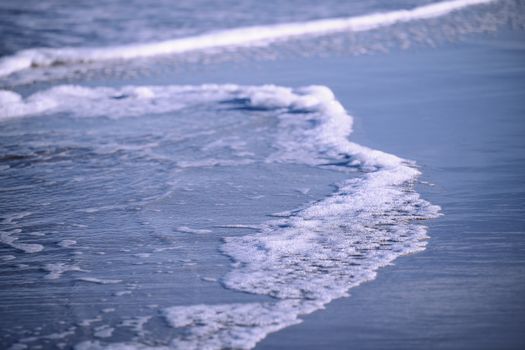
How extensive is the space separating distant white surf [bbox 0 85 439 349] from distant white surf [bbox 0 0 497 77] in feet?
11.6

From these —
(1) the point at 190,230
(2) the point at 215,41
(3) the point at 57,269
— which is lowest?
(3) the point at 57,269

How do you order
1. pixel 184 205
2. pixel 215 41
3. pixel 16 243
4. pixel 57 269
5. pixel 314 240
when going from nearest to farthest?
pixel 57 269, pixel 314 240, pixel 16 243, pixel 184 205, pixel 215 41

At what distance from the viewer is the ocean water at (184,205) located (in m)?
3.04

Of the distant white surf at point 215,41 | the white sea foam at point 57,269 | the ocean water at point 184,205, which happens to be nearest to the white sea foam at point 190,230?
the ocean water at point 184,205

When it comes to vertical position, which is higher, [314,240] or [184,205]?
[184,205]

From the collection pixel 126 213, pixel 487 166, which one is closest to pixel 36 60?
pixel 126 213

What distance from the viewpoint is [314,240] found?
12.0ft

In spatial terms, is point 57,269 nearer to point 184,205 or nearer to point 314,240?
point 184,205

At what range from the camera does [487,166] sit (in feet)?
15.0

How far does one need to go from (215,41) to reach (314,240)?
6.38 meters

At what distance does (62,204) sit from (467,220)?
2.16 m

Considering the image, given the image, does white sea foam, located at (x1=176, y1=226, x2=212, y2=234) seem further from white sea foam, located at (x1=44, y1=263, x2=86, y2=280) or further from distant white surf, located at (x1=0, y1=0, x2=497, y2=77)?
distant white surf, located at (x1=0, y1=0, x2=497, y2=77)

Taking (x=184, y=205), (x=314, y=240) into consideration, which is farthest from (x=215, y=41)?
(x=314, y=240)

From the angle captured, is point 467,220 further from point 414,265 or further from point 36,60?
point 36,60
